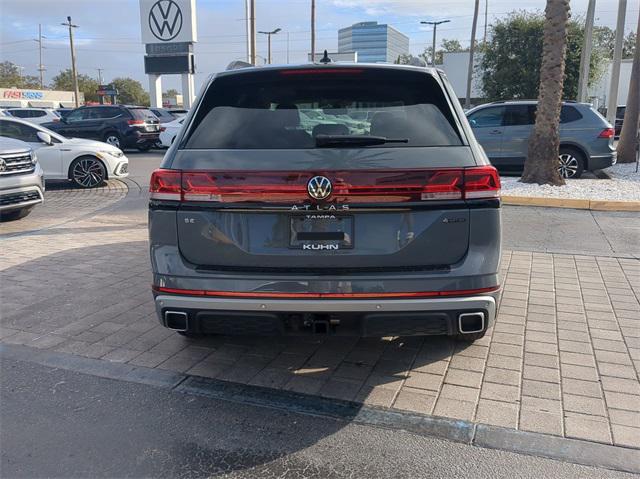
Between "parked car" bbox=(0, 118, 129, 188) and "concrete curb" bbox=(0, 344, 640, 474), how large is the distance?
8.91m

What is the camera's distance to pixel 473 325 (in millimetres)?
3125

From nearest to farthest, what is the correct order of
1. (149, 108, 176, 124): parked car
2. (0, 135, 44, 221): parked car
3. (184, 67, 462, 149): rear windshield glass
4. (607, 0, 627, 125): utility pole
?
(184, 67, 462, 149): rear windshield glass < (0, 135, 44, 221): parked car < (607, 0, 627, 125): utility pole < (149, 108, 176, 124): parked car

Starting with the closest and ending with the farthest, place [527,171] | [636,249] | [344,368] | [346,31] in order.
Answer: [344,368], [636,249], [527,171], [346,31]

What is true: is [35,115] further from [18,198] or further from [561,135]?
[561,135]

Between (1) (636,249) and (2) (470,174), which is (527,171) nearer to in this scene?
(1) (636,249)

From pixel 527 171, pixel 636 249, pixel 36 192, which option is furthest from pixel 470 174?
pixel 527 171

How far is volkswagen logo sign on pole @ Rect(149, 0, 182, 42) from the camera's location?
128 ft

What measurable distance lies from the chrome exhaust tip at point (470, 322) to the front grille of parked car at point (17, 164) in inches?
296

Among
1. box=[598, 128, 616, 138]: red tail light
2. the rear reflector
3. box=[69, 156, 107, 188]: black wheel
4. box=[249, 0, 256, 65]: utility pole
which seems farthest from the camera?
box=[249, 0, 256, 65]: utility pole

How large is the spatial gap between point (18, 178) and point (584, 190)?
9.71m

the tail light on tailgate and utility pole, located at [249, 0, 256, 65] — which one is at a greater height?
utility pole, located at [249, 0, 256, 65]

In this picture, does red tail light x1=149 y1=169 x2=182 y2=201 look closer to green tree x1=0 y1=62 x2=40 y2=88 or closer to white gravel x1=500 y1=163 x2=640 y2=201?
white gravel x1=500 y1=163 x2=640 y2=201

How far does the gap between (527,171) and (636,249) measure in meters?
4.04

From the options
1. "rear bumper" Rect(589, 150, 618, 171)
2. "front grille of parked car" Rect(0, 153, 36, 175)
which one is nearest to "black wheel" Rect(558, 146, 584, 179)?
"rear bumper" Rect(589, 150, 618, 171)
